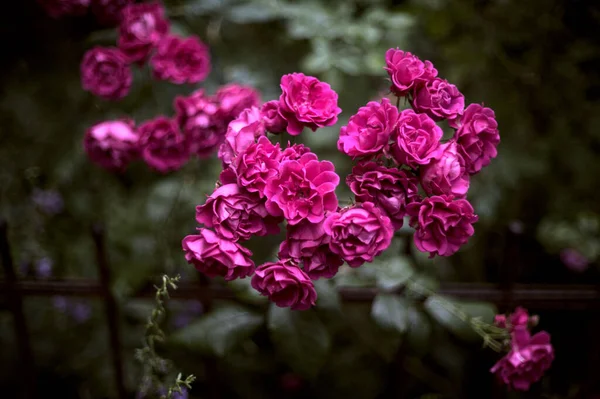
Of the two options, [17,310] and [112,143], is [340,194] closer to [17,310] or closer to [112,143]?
[112,143]

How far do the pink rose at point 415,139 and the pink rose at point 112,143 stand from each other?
28.7 inches

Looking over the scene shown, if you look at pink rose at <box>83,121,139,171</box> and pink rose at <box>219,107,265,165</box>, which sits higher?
pink rose at <box>83,121,139,171</box>

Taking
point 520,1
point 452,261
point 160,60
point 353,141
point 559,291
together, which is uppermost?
point 160,60

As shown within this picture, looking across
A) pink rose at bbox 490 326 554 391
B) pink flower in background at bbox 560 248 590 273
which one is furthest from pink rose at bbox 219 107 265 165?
pink flower in background at bbox 560 248 590 273

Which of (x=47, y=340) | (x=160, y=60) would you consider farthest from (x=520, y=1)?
(x=47, y=340)

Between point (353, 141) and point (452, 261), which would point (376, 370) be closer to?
point (452, 261)

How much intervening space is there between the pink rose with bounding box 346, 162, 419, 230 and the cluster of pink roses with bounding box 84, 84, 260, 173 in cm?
44

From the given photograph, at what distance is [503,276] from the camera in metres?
1.32

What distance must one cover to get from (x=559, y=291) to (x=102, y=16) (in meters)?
1.40

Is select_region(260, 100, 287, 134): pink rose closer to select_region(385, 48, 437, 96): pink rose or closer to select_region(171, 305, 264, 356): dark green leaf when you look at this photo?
select_region(385, 48, 437, 96): pink rose

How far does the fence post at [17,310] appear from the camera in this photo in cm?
133

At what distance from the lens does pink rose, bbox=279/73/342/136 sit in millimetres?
892

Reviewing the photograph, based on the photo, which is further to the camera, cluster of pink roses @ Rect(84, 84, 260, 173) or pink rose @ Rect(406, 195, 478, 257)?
cluster of pink roses @ Rect(84, 84, 260, 173)

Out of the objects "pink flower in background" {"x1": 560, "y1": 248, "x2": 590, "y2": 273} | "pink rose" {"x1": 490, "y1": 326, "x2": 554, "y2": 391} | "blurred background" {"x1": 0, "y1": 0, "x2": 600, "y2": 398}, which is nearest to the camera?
"pink rose" {"x1": 490, "y1": 326, "x2": 554, "y2": 391}
